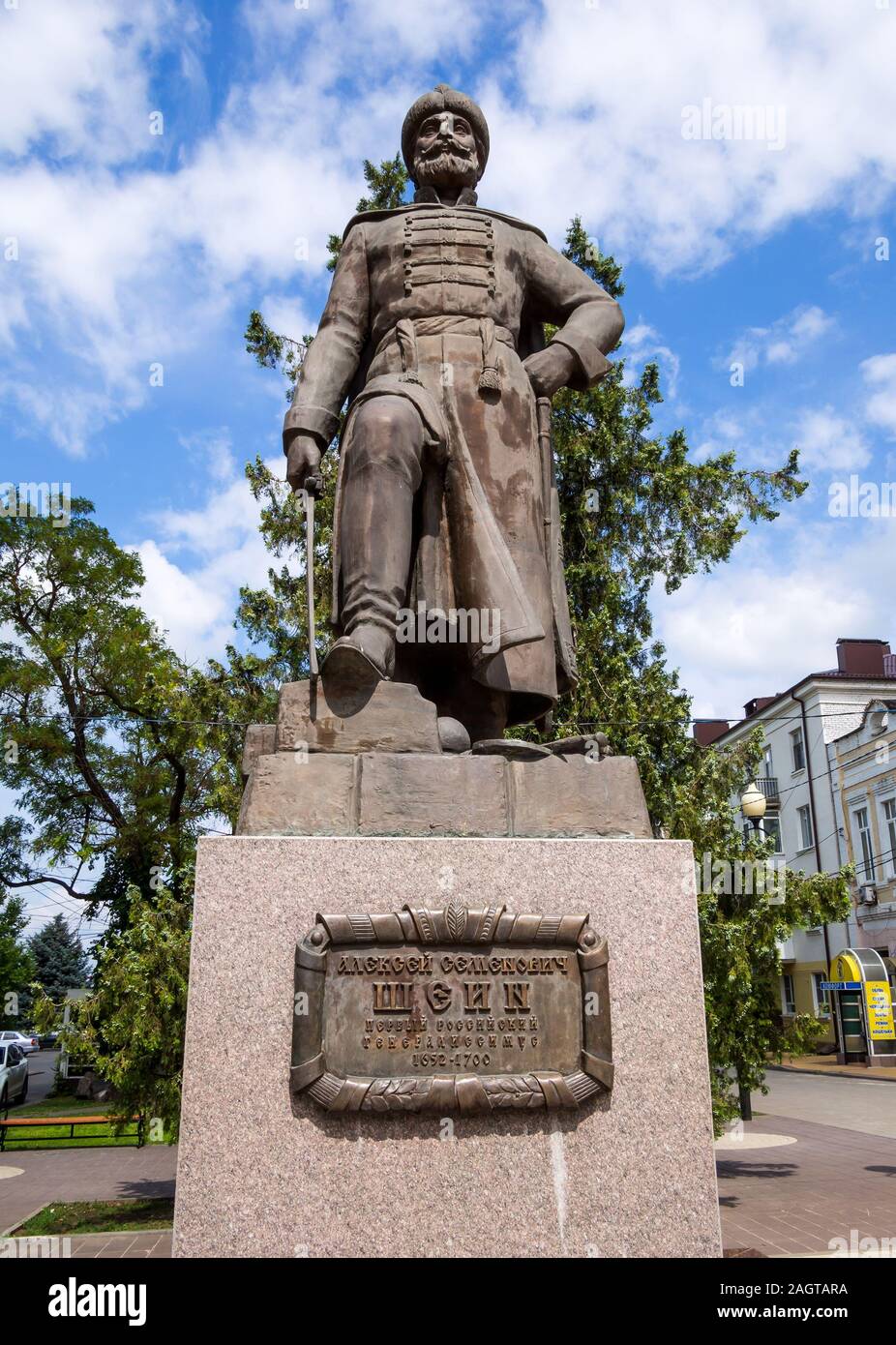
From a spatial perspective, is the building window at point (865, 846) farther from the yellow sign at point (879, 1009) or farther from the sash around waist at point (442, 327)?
the sash around waist at point (442, 327)

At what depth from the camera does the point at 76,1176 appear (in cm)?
1307

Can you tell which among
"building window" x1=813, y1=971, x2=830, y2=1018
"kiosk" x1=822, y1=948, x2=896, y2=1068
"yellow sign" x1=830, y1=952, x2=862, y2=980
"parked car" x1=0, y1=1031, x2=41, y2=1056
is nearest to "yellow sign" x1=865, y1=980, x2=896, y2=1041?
"kiosk" x1=822, y1=948, x2=896, y2=1068

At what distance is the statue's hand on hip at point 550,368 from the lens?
14.6 feet

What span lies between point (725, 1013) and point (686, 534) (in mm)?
9092

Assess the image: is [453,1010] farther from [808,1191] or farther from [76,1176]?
[76,1176]

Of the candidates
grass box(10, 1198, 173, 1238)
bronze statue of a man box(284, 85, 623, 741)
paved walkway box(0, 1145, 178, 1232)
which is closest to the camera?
bronze statue of a man box(284, 85, 623, 741)

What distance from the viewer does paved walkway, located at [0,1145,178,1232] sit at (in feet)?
36.4

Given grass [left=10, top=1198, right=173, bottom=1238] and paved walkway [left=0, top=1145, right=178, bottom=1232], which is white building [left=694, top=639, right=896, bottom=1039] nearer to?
paved walkway [left=0, top=1145, right=178, bottom=1232]

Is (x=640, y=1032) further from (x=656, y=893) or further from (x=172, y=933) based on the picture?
(x=172, y=933)

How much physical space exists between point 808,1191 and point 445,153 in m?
9.99

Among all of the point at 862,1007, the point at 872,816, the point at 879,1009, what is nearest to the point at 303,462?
the point at 862,1007

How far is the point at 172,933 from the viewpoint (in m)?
9.16

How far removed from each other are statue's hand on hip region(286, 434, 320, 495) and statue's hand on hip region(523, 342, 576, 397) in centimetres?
96
